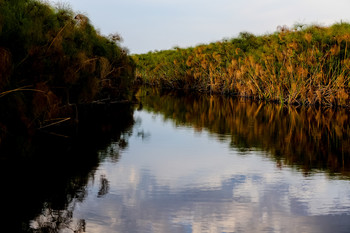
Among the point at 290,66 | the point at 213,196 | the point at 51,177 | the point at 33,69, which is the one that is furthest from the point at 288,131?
the point at 290,66

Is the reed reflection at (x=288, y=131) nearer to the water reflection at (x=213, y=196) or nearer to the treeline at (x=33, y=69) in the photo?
the water reflection at (x=213, y=196)

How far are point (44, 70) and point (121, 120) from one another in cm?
721

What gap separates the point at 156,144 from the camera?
1594 centimetres

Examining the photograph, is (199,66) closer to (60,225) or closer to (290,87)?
(290,87)

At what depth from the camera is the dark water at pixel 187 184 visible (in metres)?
7.41

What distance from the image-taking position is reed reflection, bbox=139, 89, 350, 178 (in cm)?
1312

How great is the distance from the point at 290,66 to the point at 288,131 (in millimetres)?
13602

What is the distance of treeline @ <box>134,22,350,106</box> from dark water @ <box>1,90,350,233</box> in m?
12.9

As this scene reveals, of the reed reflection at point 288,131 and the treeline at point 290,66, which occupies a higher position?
the treeline at point 290,66

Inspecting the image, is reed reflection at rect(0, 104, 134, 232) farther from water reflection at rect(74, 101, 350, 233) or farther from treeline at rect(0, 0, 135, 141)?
treeline at rect(0, 0, 135, 141)

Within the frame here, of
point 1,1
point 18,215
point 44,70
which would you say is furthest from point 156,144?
point 18,215

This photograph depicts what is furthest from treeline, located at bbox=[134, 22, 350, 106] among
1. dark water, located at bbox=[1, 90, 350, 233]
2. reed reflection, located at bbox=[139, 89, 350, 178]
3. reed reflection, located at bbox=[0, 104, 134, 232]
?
reed reflection, located at bbox=[0, 104, 134, 232]

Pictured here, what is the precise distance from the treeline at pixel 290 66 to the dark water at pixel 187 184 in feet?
42.3

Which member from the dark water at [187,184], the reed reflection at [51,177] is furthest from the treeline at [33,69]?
the dark water at [187,184]
